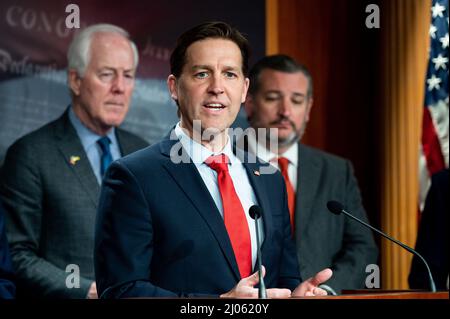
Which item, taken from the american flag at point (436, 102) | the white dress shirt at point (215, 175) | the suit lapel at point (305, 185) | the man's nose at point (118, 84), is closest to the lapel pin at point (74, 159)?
the man's nose at point (118, 84)

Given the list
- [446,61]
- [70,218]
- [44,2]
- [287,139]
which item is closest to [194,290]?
[70,218]

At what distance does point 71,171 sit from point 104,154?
209 millimetres

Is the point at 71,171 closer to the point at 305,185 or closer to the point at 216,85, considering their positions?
the point at 305,185

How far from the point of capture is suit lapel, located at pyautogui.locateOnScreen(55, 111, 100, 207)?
4227 millimetres

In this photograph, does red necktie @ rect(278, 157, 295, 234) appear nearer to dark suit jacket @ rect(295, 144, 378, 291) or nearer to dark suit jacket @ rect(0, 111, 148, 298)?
dark suit jacket @ rect(295, 144, 378, 291)

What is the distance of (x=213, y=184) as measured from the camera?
2.99m

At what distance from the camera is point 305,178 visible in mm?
4473

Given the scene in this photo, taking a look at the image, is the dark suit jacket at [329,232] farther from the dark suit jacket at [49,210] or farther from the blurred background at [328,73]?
the dark suit jacket at [49,210]

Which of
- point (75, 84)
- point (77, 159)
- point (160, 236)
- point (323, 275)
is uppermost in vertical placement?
point (75, 84)

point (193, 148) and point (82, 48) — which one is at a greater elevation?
point (82, 48)

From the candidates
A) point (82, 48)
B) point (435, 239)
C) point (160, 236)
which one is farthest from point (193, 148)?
point (435, 239)

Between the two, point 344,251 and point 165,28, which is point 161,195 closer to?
→ point 344,251

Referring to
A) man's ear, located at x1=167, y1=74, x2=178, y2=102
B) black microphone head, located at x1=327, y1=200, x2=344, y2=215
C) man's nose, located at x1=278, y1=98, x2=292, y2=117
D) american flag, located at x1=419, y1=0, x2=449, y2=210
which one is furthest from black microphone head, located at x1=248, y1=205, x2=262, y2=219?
american flag, located at x1=419, y1=0, x2=449, y2=210
